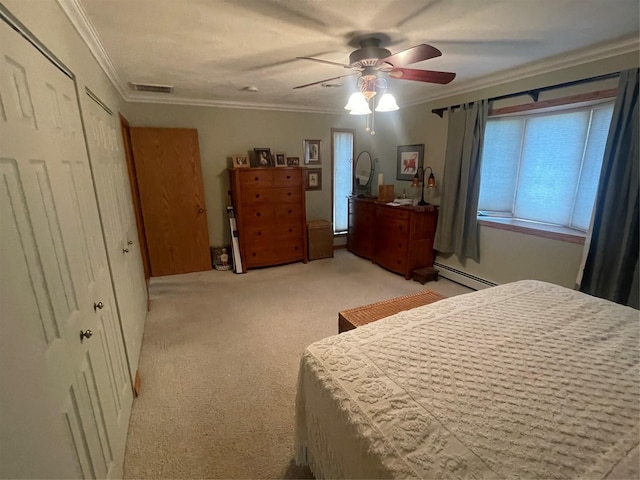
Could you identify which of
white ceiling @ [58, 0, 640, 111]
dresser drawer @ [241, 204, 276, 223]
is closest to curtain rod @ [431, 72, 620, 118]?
white ceiling @ [58, 0, 640, 111]

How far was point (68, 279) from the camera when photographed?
1.08m

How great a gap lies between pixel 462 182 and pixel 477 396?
2897 mm

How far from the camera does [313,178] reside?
489 cm

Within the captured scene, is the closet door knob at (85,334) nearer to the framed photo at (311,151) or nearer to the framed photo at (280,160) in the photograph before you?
the framed photo at (280,160)

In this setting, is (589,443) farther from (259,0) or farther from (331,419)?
(259,0)

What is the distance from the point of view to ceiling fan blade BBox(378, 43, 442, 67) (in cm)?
162

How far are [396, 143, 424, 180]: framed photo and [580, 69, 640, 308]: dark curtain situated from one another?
205 centimetres

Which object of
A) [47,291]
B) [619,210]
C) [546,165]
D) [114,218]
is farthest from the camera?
[546,165]

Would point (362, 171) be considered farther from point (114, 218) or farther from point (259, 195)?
point (114, 218)

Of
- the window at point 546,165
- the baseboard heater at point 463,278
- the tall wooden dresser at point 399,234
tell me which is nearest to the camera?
the window at point 546,165

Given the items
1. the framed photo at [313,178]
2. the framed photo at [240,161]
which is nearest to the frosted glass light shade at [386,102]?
the framed photo at [240,161]

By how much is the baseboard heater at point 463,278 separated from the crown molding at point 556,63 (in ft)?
7.02

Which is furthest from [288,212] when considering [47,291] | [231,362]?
[47,291]

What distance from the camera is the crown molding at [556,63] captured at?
7.10 feet
